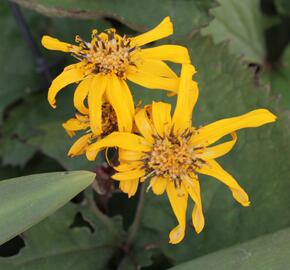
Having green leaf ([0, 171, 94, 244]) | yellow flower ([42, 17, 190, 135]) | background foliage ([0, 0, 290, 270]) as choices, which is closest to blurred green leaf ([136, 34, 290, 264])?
background foliage ([0, 0, 290, 270])

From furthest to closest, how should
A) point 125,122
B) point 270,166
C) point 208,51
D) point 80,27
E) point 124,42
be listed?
point 80,27
point 208,51
point 270,166
point 124,42
point 125,122

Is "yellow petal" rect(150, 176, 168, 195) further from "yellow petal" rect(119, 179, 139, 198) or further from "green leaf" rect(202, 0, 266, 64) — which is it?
"green leaf" rect(202, 0, 266, 64)

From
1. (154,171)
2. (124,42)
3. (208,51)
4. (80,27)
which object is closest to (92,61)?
(124,42)

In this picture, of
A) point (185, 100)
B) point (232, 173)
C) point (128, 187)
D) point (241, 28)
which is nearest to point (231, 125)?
point (185, 100)

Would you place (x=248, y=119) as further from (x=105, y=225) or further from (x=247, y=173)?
(x=105, y=225)

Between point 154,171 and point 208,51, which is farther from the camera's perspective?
point 208,51

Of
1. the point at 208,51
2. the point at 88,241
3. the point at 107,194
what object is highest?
the point at 208,51

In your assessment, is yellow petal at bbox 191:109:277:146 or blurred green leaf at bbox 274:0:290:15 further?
blurred green leaf at bbox 274:0:290:15
